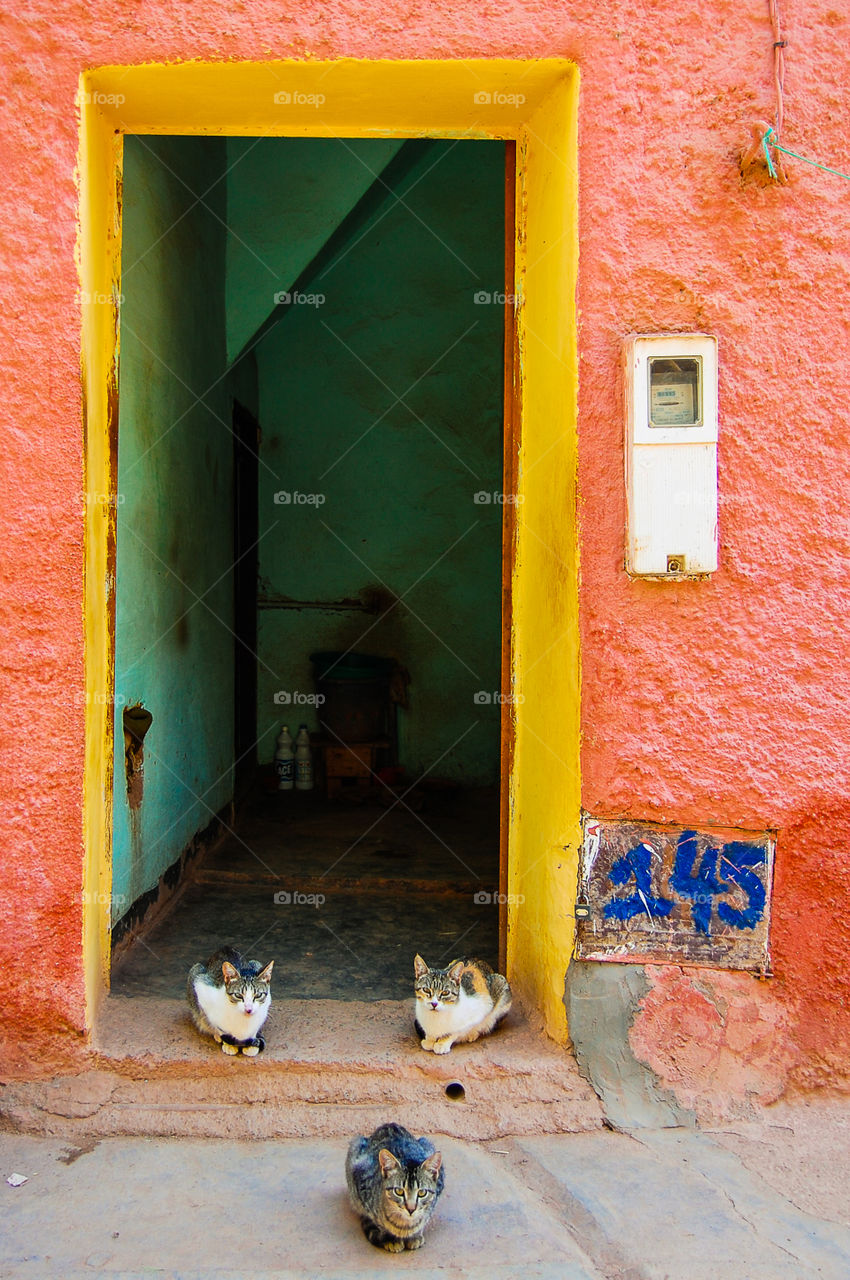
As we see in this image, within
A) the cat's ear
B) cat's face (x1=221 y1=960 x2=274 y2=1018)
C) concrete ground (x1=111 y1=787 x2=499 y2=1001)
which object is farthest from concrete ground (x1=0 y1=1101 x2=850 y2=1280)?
Answer: concrete ground (x1=111 y1=787 x2=499 y2=1001)

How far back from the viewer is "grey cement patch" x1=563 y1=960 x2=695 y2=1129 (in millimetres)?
2834

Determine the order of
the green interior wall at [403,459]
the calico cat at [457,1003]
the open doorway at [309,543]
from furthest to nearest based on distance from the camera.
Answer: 1. the green interior wall at [403,459]
2. the open doorway at [309,543]
3. the calico cat at [457,1003]

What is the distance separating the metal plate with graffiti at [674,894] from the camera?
9.41ft

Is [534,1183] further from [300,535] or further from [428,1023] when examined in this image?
[300,535]

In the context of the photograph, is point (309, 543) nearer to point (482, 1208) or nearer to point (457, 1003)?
point (457, 1003)

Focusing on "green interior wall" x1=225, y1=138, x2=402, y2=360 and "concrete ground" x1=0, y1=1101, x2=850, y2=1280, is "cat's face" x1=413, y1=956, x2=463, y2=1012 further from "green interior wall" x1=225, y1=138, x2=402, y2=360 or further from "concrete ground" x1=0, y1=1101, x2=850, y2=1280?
"green interior wall" x1=225, y1=138, x2=402, y2=360

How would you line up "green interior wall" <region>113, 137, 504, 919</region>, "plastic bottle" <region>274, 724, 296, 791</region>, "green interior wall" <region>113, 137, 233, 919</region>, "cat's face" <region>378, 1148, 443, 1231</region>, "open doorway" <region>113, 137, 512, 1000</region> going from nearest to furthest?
"cat's face" <region>378, 1148, 443, 1231</region>, "green interior wall" <region>113, 137, 233, 919</region>, "open doorway" <region>113, 137, 512, 1000</region>, "plastic bottle" <region>274, 724, 296, 791</region>, "green interior wall" <region>113, 137, 504, 919</region>

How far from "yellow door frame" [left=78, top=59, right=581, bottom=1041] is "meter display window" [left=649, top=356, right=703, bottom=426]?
0.24 meters

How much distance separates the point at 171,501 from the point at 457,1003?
269 centimetres

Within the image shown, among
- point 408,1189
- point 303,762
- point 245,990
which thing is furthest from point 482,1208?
point 303,762

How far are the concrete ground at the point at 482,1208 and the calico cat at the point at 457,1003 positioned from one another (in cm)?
31

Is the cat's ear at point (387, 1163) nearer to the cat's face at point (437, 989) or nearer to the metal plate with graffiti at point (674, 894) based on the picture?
the cat's face at point (437, 989)

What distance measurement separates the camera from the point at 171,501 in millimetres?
4418

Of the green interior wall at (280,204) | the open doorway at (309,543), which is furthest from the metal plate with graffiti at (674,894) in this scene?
the green interior wall at (280,204)
